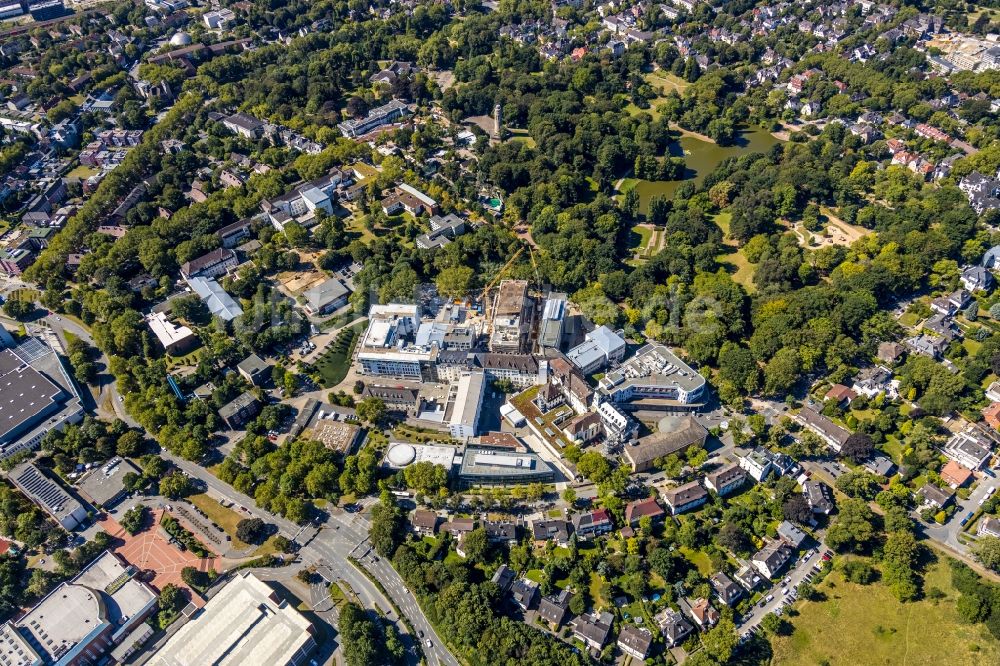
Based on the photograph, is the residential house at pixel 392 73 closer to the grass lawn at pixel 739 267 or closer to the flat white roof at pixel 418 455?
the grass lawn at pixel 739 267

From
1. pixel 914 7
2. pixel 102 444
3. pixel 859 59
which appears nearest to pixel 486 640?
pixel 102 444

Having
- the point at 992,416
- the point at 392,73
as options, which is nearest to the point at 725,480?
the point at 992,416

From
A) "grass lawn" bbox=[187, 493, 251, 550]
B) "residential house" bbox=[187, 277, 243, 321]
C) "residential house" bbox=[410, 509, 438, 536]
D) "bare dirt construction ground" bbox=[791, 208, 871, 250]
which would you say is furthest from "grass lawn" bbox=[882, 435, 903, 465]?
"residential house" bbox=[187, 277, 243, 321]

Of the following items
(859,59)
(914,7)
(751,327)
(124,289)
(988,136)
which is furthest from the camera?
(914,7)

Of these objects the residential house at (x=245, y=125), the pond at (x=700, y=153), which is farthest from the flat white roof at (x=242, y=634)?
the residential house at (x=245, y=125)

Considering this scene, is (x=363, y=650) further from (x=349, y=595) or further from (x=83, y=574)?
(x=83, y=574)
